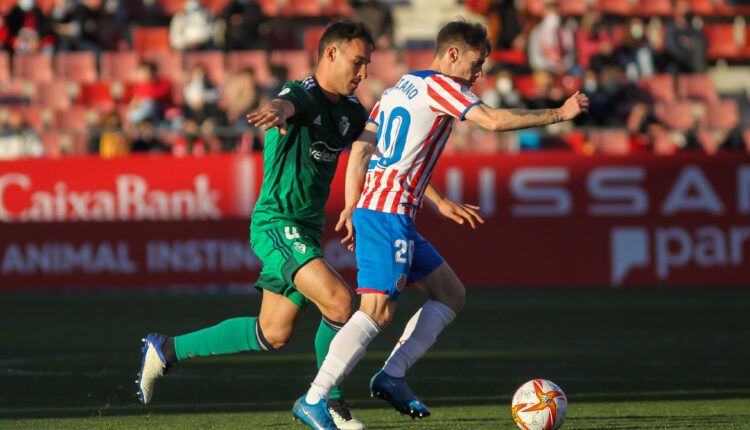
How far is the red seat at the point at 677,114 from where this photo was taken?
2052cm

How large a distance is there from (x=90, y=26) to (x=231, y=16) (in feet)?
6.84

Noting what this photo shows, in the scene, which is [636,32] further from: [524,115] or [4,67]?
[524,115]

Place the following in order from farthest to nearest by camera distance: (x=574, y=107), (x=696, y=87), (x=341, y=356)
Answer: (x=696, y=87)
(x=341, y=356)
(x=574, y=107)

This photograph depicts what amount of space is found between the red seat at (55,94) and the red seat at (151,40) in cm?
173

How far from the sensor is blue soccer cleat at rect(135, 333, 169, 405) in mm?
7363

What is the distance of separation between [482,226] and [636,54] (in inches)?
246

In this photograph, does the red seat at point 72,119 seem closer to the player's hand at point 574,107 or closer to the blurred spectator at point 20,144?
the blurred spectator at point 20,144

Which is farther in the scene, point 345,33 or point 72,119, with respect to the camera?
point 72,119

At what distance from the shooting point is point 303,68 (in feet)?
66.1

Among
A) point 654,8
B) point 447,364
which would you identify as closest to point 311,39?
point 654,8

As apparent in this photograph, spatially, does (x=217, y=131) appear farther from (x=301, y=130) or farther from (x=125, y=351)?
(x=301, y=130)

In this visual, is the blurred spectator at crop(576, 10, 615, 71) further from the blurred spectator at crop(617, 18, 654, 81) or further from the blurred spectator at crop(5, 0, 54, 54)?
the blurred spectator at crop(5, 0, 54, 54)

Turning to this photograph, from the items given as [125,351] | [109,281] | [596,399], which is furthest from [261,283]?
[109,281]

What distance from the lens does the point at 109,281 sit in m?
16.2
